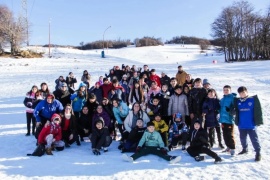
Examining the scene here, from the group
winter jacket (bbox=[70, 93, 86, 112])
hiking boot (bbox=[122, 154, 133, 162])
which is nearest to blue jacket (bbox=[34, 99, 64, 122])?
winter jacket (bbox=[70, 93, 86, 112])

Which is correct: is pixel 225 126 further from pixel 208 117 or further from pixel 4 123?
pixel 4 123

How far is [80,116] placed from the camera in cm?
906

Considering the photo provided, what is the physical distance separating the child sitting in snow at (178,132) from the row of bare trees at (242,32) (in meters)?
42.1

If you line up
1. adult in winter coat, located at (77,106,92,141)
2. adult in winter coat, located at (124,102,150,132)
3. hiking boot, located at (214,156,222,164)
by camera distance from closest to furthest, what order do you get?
hiking boot, located at (214,156,222,164) → adult in winter coat, located at (124,102,150,132) → adult in winter coat, located at (77,106,92,141)

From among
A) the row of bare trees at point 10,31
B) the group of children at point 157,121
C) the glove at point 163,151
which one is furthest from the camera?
the row of bare trees at point 10,31

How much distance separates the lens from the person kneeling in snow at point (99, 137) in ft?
26.0

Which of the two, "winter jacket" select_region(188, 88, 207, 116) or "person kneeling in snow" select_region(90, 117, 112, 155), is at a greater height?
"winter jacket" select_region(188, 88, 207, 116)

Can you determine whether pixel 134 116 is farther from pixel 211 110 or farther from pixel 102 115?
pixel 211 110

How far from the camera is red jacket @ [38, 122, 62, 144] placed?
7961 mm

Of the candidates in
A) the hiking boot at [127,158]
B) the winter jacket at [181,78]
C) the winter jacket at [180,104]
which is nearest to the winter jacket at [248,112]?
the winter jacket at [180,104]

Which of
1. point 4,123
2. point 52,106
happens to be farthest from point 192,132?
point 4,123

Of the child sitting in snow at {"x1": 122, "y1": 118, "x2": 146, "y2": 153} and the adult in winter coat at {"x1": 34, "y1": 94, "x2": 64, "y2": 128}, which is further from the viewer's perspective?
the adult in winter coat at {"x1": 34, "y1": 94, "x2": 64, "y2": 128}

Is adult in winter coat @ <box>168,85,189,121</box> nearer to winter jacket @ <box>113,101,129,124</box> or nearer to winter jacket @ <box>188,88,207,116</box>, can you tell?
winter jacket @ <box>188,88,207,116</box>

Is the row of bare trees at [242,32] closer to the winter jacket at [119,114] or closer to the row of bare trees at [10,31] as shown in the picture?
the row of bare trees at [10,31]
